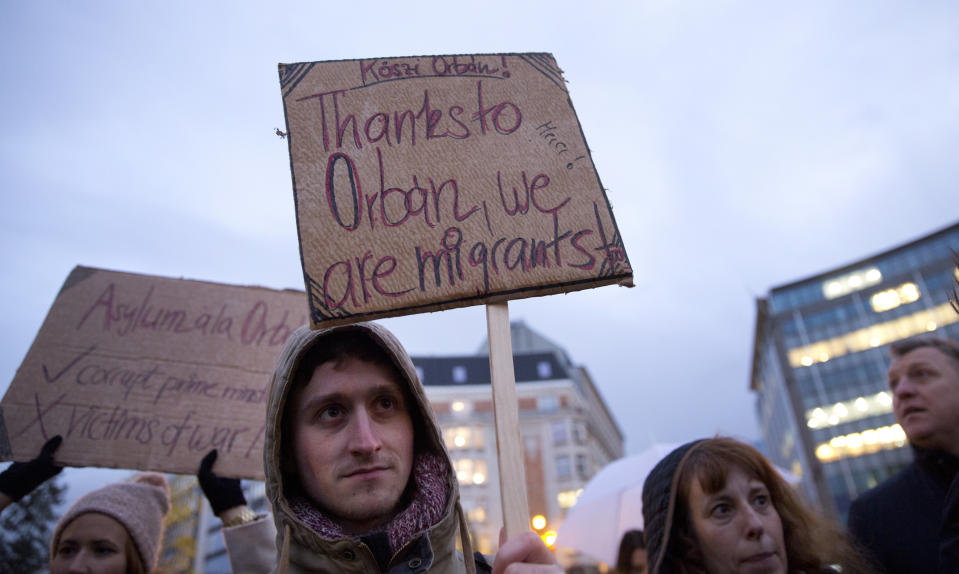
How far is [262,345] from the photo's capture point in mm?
2957

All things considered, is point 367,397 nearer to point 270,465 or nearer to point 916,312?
point 270,465

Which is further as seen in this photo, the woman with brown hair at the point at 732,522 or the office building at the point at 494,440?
the office building at the point at 494,440

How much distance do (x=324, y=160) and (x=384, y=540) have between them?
1.20 meters

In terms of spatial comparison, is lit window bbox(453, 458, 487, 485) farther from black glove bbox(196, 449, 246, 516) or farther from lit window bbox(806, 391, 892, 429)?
black glove bbox(196, 449, 246, 516)

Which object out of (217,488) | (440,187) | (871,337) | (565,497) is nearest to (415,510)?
(440,187)

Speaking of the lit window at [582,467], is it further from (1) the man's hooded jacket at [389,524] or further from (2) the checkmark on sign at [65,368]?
(1) the man's hooded jacket at [389,524]

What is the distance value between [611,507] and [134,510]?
4.55m

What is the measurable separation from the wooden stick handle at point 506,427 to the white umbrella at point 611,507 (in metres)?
4.12

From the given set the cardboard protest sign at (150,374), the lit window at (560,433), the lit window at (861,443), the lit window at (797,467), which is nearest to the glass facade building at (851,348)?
the lit window at (861,443)

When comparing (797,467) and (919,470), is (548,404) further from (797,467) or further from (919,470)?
(919,470)

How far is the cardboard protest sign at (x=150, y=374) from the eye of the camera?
254cm

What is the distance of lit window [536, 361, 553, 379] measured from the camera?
45.2 meters

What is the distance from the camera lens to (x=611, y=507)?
19.0 feet

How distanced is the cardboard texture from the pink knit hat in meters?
2.08
